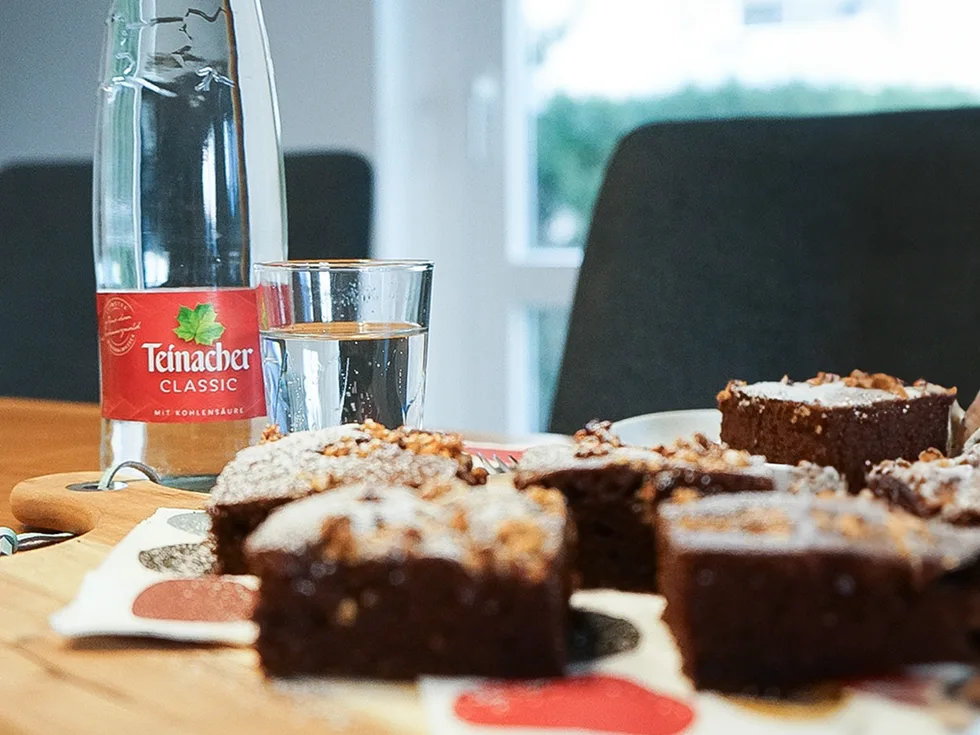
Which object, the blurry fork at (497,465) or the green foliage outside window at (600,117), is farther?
the green foliage outside window at (600,117)

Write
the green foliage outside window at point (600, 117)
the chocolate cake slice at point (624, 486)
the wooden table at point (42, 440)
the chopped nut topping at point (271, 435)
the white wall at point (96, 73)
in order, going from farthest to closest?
the white wall at point (96, 73)
the green foliage outside window at point (600, 117)
the wooden table at point (42, 440)
the chopped nut topping at point (271, 435)
the chocolate cake slice at point (624, 486)

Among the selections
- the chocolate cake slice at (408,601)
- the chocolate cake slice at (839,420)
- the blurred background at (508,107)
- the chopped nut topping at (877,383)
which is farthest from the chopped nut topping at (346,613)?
the blurred background at (508,107)

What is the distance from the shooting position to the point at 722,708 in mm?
604

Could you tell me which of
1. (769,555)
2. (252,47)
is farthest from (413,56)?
(769,555)

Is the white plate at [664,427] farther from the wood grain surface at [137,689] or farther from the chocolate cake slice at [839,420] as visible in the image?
the wood grain surface at [137,689]

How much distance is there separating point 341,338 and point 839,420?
516 mm

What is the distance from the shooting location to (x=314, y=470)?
0.86 m

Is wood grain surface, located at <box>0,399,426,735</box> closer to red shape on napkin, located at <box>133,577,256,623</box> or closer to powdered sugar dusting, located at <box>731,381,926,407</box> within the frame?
red shape on napkin, located at <box>133,577,256,623</box>

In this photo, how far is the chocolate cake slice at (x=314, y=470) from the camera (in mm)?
845

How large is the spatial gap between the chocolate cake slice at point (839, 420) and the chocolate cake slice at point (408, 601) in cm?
60

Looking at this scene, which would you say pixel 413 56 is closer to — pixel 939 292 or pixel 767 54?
pixel 767 54

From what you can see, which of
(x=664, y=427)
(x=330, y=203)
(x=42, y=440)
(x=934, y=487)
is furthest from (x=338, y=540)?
(x=330, y=203)

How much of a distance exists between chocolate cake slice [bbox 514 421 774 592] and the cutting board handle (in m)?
0.37

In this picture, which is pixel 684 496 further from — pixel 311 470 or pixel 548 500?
pixel 311 470
